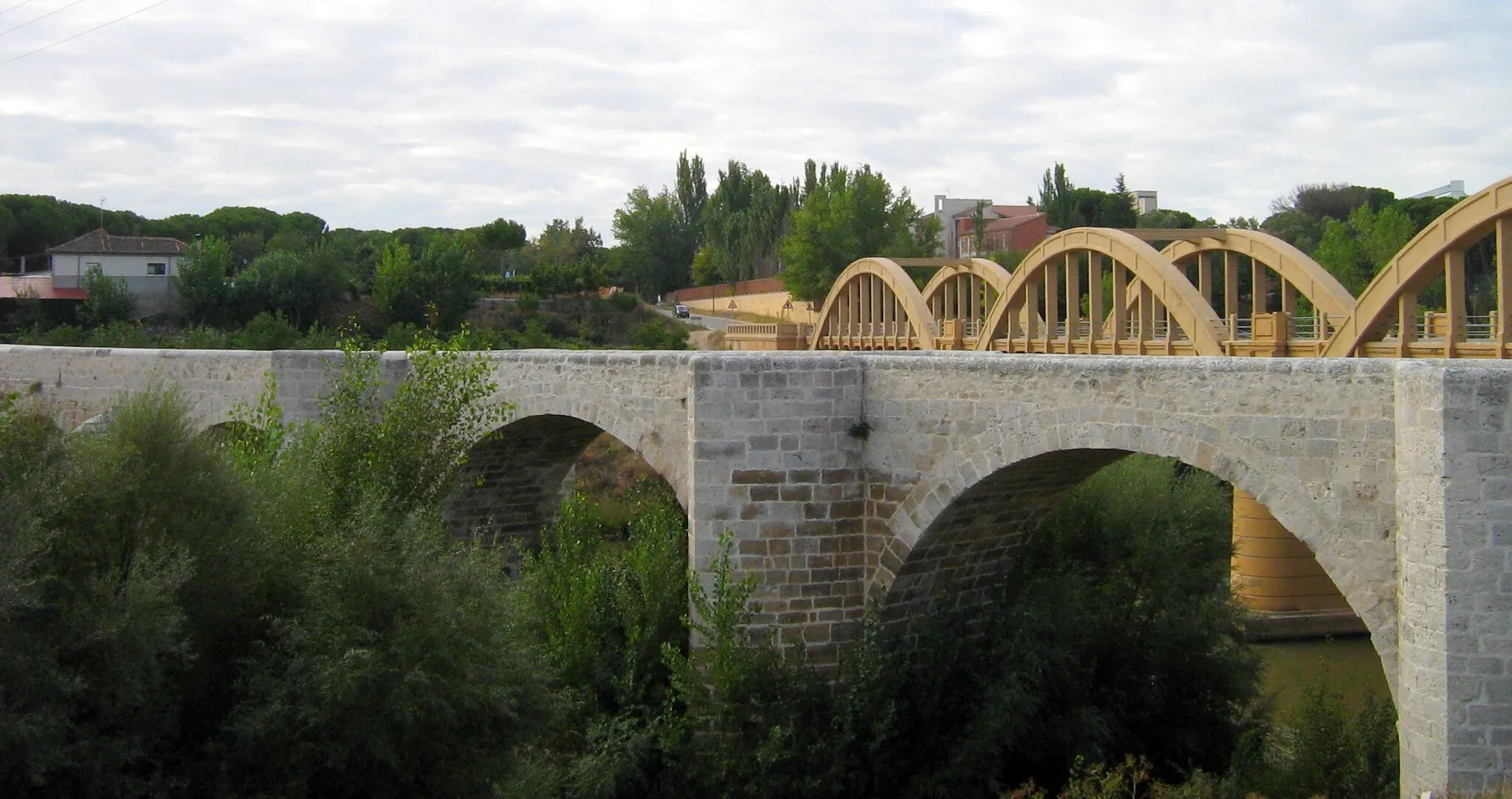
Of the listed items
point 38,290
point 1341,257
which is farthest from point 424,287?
point 1341,257

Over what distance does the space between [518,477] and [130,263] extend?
30.0 meters

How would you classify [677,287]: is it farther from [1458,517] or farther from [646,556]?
[1458,517]

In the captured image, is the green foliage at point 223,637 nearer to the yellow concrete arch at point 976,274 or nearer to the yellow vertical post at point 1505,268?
the yellow vertical post at point 1505,268

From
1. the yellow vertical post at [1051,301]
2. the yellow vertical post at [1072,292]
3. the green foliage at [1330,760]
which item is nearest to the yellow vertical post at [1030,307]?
the yellow vertical post at [1051,301]

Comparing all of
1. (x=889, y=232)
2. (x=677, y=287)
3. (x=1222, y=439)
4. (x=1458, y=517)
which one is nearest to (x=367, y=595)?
(x=1222, y=439)

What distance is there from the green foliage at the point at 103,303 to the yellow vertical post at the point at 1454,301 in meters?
30.6

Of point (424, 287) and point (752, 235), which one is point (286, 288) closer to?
point (424, 287)

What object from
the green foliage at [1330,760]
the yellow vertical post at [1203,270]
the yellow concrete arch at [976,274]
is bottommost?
the green foliage at [1330,760]

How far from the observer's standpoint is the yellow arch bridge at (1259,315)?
14922 mm

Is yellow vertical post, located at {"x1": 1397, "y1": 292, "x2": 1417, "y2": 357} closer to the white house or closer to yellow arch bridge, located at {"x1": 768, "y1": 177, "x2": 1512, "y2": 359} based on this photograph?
yellow arch bridge, located at {"x1": 768, "y1": 177, "x2": 1512, "y2": 359}

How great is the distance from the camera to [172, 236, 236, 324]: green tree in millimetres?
36438

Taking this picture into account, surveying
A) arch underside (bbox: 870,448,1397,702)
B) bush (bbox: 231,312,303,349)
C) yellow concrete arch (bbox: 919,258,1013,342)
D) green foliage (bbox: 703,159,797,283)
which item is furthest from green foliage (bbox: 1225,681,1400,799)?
green foliage (bbox: 703,159,797,283)

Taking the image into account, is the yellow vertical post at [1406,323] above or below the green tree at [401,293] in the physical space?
below

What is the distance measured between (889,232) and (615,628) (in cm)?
3590
